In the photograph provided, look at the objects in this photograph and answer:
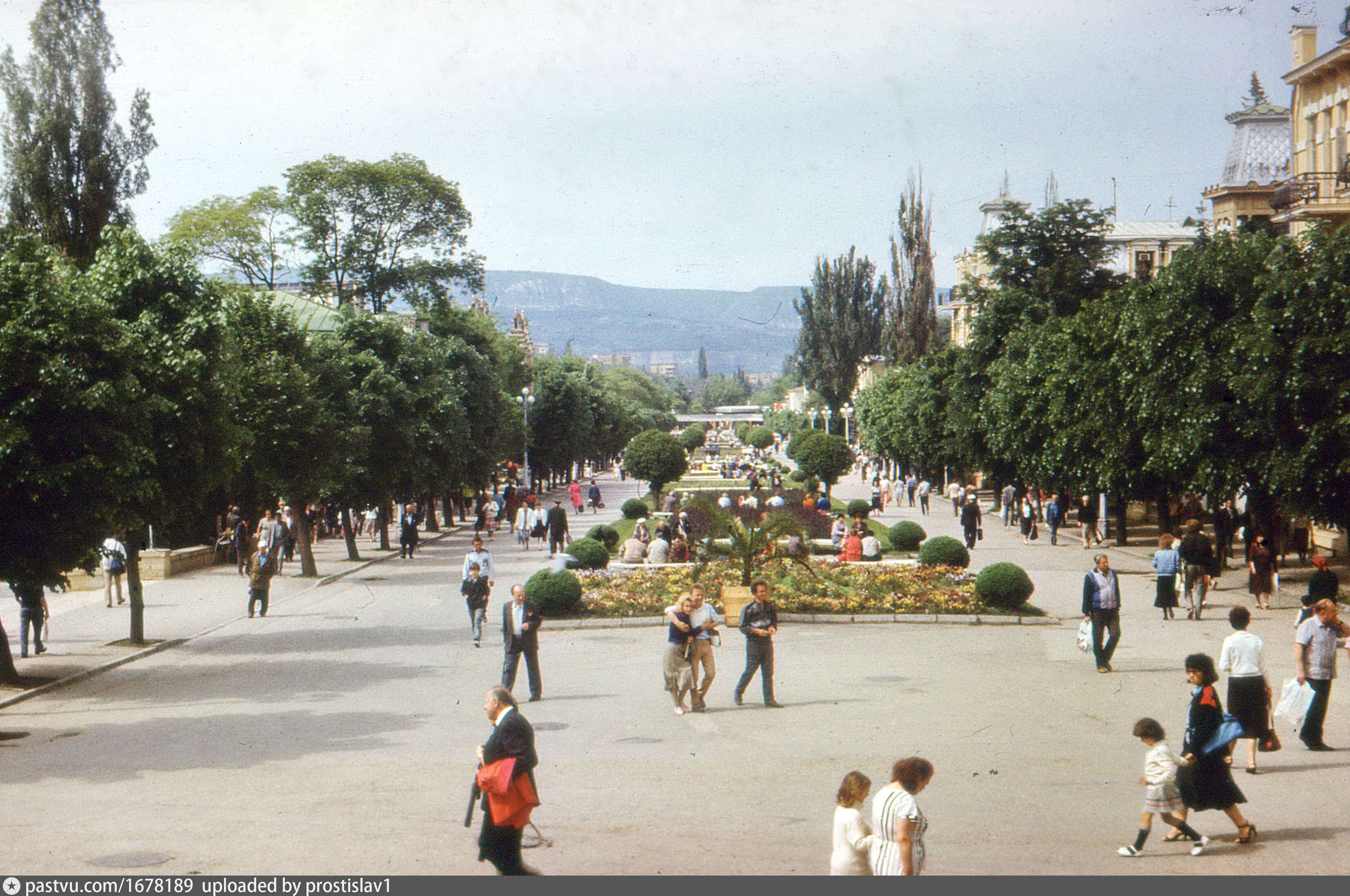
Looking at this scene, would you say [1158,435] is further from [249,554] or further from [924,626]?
[249,554]

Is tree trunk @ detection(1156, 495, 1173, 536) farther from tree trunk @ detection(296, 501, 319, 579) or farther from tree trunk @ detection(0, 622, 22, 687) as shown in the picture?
tree trunk @ detection(0, 622, 22, 687)

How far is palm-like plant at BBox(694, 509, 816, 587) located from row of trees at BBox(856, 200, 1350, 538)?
6996mm

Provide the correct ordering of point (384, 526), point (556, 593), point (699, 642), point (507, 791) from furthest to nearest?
point (384, 526) → point (556, 593) → point (699, 642) → point (507, 791)

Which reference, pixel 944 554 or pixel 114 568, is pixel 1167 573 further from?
pixel 114 568

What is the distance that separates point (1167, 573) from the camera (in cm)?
2153

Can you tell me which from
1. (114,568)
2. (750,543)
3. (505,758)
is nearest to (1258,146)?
(750,543)

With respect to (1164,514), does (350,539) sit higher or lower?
lower

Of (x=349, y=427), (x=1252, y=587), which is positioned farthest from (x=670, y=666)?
(x=349, y=427)

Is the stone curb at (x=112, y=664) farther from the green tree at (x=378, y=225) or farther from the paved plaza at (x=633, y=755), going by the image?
the green tree at (x=378, y=225)

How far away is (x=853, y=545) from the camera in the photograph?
30625 mm

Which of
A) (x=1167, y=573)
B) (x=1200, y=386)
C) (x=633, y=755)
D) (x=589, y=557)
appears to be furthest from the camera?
(x=589, y=557)

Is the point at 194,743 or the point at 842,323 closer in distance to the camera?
the point at 194,743

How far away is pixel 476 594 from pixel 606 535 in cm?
1398

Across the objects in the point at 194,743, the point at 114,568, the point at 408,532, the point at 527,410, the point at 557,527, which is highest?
the point at 527,410
